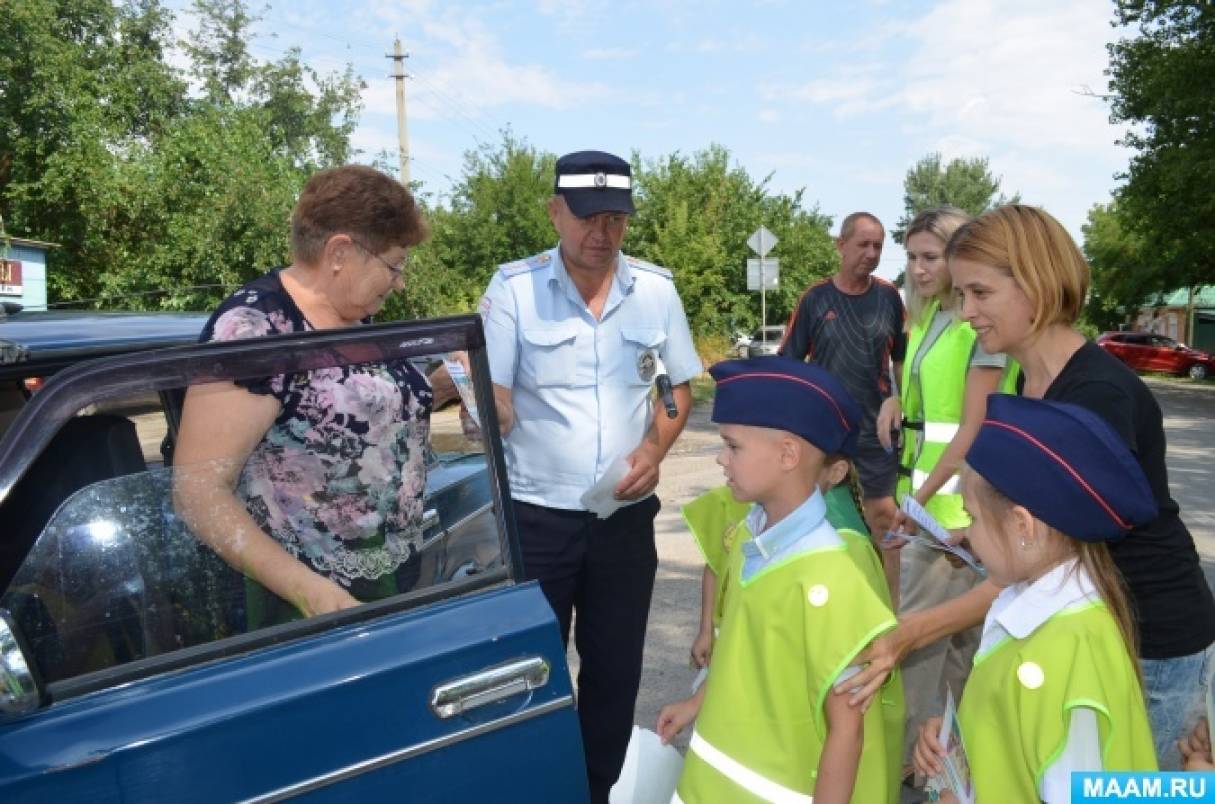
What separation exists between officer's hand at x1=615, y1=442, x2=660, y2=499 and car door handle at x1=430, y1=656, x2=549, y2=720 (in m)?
0.94

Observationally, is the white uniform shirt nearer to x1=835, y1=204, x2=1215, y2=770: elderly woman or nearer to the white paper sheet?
the white paper sheet

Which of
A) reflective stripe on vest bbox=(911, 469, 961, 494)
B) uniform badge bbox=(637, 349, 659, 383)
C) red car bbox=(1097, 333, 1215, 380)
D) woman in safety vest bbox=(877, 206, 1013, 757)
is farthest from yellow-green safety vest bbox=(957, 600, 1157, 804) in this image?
red car bbox=(1097, 333, 1215, 380)

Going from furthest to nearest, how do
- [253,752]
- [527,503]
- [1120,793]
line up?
[527,503] → [253,752] → [1120,793]

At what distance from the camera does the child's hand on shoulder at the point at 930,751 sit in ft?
5.85

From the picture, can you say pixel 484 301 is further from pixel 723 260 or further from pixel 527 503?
pixel 723 260

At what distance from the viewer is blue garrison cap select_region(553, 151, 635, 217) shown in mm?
2820

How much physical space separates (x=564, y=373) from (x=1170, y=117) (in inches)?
887

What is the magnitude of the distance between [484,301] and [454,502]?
1.06 m

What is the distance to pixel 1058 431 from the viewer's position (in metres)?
1.61

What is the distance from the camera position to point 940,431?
3.27 meters

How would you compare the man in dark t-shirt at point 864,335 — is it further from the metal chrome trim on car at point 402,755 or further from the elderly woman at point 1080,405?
the metal chrome trim on car at point 402,755

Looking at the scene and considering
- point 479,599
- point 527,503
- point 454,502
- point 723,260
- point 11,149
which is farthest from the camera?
point 723,260

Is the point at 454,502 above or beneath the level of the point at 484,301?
beneath

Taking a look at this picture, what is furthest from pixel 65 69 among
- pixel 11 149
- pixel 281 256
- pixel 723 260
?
pixel 723 260
